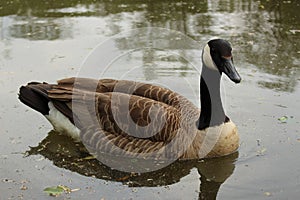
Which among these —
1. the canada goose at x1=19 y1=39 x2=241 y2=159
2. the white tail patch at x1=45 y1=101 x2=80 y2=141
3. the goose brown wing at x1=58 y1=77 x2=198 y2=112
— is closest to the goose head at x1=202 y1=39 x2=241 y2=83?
the canada goose at x1=19 y1=39 x2=241 y2=159

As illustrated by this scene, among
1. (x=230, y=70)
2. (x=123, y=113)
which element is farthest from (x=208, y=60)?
(x=123, y=113)

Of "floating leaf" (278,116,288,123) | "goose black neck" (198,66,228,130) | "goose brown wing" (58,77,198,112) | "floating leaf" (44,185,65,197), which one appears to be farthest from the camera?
"floating leaf" (278,116,288,123)

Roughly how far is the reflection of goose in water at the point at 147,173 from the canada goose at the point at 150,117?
4.8 inches

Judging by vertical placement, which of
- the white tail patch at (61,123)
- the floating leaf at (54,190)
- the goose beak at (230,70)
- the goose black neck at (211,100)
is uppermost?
the goose beak at (230,70)

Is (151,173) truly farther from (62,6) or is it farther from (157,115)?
(62,6)

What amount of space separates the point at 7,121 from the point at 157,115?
6.95 ft

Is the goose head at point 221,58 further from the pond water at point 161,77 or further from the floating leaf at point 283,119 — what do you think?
the floating leaf at point 283,119

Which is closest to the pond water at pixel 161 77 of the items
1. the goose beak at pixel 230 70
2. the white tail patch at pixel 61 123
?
the white tail patch at pixel 61 123

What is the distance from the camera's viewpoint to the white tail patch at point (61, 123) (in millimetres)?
6266

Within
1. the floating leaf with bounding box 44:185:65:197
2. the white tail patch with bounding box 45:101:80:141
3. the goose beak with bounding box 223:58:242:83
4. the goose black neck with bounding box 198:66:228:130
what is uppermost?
the goose beak with bounding box 223:58:242:83

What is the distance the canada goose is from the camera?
18.8ft

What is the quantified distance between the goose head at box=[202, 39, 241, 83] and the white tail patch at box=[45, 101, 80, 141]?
1.78 metres

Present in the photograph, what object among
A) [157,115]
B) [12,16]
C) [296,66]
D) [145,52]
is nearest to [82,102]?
[157,115]

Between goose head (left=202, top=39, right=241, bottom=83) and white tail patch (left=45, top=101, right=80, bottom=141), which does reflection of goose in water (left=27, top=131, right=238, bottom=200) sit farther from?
goose head (left=202, top=39, right=241, bottom=83)
